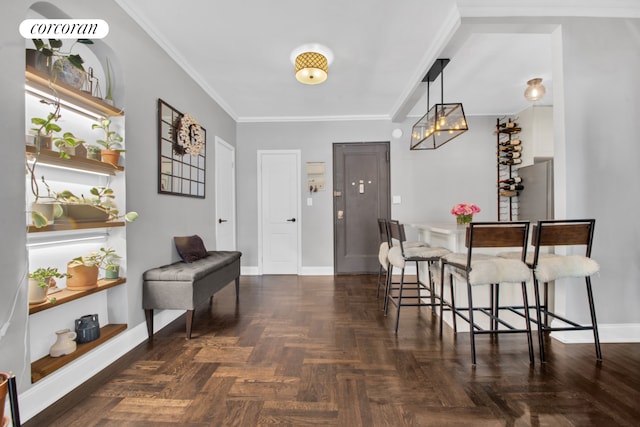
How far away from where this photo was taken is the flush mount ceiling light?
9.05 ft

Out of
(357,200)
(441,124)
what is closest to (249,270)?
(357,200)

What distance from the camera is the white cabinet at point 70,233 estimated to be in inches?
63.3

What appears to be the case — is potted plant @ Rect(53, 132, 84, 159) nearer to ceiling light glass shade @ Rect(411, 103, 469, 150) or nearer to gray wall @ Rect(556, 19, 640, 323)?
ceiling light glass shade @ Rect(411, 103, 469, 150)

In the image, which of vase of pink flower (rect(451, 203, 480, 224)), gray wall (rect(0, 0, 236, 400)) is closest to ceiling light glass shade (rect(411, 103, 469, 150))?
vase of pink flower (rect(451, 203, 480, 224))

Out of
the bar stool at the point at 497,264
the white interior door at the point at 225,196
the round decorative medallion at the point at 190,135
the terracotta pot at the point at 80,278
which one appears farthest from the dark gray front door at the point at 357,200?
the terracotta pot at the point at 80,278

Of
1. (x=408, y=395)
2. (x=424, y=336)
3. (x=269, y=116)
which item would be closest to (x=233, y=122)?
(x=269, y=116)

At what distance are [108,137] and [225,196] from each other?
2.29 metres

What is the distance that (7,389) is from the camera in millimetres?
915

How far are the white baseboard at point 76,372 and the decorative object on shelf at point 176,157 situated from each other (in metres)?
1.21

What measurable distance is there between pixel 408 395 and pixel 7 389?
66.5 inches

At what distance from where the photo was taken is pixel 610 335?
227 cm

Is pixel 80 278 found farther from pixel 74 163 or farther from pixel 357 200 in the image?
pixel 357 200

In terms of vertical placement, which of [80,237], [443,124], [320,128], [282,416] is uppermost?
[320,128]

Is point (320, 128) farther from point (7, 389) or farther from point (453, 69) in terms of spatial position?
point (7, 389)
